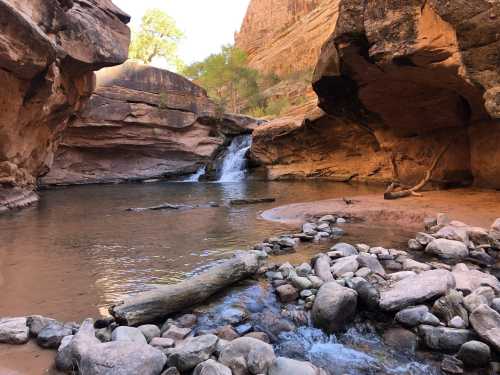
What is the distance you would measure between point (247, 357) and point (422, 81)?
7545 mm

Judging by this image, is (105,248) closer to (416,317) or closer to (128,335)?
(128,335)

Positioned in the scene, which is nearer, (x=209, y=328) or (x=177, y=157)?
(x=209, y=328)

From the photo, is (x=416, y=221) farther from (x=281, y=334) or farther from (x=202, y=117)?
(x=202, y=117)

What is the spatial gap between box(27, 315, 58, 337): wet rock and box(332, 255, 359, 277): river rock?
278 centimetres

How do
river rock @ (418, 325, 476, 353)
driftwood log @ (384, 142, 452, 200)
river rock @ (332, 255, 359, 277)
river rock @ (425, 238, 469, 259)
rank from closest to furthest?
river rock @ (418, 325, 476, 353)
river rock @ (332, 255, 359, 277)
river rock @ (425, 238, 469, 259)
driftwood log @ (384, 142, 452, 200)

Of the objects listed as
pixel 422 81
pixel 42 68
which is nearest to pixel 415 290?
pixel 422 81

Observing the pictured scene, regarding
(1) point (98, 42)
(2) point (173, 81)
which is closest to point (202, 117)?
(2) point (173, 81)

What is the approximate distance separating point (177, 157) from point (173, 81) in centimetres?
458

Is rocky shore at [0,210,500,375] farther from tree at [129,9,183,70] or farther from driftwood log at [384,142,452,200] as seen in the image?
tree at [129,9,183,70]

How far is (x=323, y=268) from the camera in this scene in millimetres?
4215

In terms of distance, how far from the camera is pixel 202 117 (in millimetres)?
23141

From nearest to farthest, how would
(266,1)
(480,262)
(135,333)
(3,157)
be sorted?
1. (135,333)
2. (480,262)
3. (3,157)
4. (266,1)

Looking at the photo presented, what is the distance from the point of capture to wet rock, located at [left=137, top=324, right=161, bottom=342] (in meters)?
2.91

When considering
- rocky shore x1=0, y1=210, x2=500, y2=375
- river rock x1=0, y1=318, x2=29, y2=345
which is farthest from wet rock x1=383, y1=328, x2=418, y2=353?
river rock x1=0, y1=318, x2=29, y2=345
